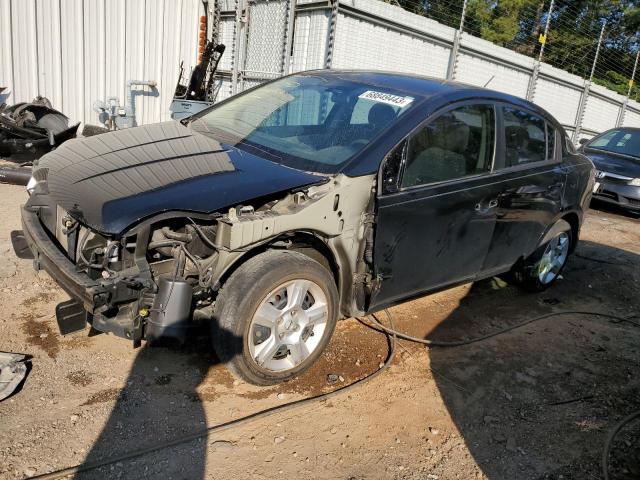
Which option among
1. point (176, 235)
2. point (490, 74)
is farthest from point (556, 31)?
point (176, 235)

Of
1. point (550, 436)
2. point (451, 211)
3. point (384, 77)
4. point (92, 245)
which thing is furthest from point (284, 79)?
point (550, 436)

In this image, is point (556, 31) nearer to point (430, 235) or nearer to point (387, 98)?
point (387, 98)

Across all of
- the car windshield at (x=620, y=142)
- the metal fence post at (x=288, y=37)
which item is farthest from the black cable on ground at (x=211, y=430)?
the car windshield at (x=620, y=142)

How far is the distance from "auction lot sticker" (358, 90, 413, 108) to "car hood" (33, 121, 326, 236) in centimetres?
89

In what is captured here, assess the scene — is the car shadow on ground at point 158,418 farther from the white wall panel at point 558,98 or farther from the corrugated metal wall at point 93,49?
the white wall panel at point 558,98

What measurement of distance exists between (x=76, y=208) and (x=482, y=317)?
10.9ft

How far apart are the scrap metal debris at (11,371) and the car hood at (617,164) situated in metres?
9.37

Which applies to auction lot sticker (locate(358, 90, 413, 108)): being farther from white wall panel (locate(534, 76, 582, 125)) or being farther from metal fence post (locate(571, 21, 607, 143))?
metal fence post (locate(571, 21, 607, 143))

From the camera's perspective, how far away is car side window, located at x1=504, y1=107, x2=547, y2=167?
407 cm

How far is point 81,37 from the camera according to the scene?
9117 mm

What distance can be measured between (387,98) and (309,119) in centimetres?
59

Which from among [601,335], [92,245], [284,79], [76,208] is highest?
[284,79]

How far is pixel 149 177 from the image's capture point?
2.96 m

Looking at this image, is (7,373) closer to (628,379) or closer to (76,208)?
(76,208)
